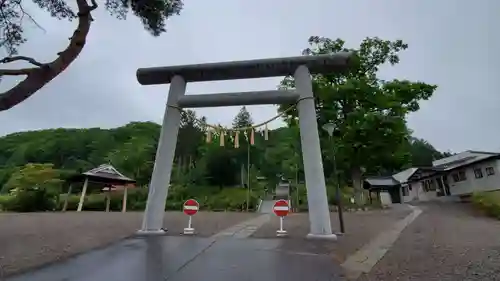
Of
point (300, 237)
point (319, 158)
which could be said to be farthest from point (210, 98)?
point (300, 237)

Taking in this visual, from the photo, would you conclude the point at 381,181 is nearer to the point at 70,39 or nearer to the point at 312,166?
the point at 312,166

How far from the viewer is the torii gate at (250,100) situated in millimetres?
9102

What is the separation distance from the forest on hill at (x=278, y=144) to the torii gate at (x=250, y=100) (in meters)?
0.88

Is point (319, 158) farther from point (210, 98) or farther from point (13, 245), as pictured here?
point (13, 245)

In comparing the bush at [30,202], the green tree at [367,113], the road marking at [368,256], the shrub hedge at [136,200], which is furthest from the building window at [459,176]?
the bush at [30,202]

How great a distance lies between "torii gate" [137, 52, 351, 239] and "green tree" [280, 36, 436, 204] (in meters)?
10.3

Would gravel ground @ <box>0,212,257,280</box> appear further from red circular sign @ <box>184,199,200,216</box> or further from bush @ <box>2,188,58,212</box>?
bush @ <box>2,188,58,212</box>

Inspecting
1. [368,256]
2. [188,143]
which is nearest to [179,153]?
[188,143]

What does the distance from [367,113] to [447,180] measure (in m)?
16.2

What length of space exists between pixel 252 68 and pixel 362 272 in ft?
21.2

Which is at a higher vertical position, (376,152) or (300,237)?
(376,152)

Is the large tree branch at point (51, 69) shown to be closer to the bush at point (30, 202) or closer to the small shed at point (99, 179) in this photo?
the small shed at point (99, 179)

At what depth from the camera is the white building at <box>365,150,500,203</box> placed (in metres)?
24.8

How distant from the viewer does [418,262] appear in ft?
20.3
